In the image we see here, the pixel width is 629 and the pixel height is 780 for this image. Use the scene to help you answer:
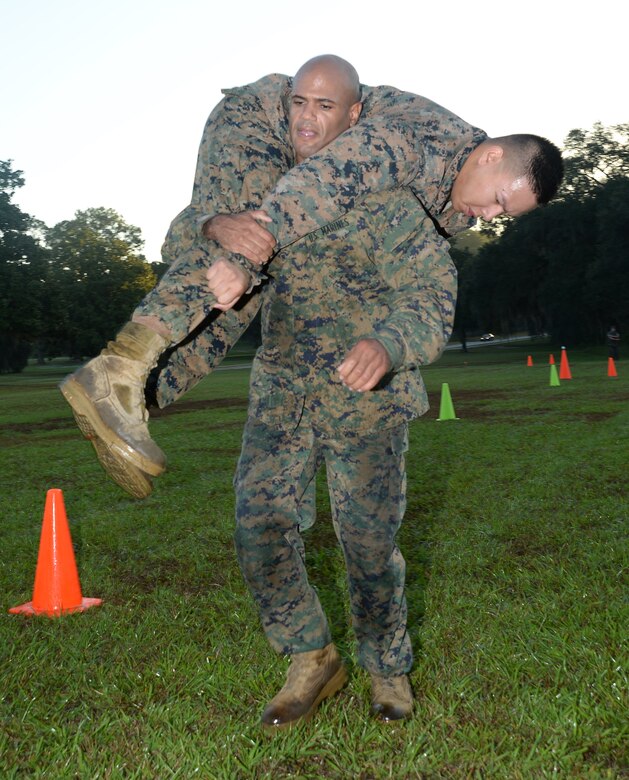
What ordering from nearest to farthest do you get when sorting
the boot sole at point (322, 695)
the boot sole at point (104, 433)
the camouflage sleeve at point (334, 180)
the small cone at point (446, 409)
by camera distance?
the camouflage sleeve at point (334, 180) → the boot sole at point (104, 433) → the boot sole at point (322, 695) → the small cone at point (446, 409)

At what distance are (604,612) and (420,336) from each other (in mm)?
2822

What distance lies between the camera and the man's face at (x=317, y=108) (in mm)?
3336

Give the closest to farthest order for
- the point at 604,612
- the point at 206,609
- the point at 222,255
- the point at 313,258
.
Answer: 1. the point at 222,255
2. the point at 313,258
3. the point at 604,612
4. the point at 206,609

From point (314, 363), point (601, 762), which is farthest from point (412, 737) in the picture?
point (314, 363)

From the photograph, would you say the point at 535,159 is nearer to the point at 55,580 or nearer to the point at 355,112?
the point at 355,112

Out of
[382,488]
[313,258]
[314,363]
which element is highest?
[313,258]

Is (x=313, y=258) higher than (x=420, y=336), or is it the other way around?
(x=313, y=258)

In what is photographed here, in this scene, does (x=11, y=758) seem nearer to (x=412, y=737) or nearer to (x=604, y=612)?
(x=412, y=737)

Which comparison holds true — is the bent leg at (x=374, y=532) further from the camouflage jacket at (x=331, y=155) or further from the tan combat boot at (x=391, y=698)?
the camouflage jacket at (x=331, y=155)

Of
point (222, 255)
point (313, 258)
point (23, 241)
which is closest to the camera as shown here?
point (222, 255)

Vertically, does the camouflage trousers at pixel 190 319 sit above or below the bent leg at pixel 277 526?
above

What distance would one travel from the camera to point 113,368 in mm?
3105

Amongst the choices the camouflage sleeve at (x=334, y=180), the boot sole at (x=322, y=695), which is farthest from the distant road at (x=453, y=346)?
the camouflage sleeve at (x=334, y=180)

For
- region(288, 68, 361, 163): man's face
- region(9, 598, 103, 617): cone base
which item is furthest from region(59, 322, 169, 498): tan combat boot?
region(9, 598, 103, 617): cone base
